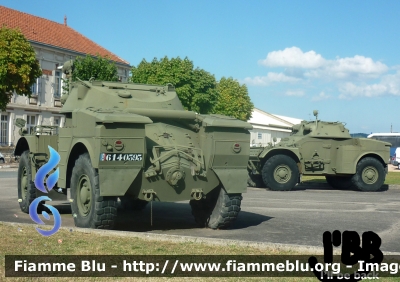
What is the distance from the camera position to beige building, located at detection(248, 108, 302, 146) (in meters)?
73.7

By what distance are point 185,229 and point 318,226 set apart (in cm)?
208

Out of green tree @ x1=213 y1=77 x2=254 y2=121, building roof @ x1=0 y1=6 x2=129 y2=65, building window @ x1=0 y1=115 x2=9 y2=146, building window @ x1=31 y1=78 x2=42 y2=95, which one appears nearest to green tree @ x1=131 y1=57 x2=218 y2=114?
building roof @ x1=0 y1=6 x2=129 y2=65

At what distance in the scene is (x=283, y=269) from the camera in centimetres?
641

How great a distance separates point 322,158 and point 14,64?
673 inches

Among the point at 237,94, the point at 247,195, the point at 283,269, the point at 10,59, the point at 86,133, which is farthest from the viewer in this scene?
the point at 237,94

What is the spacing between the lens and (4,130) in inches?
1537

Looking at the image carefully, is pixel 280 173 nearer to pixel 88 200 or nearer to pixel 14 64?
pixel 88 200

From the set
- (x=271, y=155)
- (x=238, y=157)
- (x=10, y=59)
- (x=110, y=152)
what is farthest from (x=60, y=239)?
(x=10, y=59)

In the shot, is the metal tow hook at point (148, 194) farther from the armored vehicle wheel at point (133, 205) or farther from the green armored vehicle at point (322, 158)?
the green armored vehicle at point (322, 158)

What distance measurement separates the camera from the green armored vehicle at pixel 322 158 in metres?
17.8

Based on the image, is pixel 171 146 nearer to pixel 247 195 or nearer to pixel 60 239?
pixel 60 239

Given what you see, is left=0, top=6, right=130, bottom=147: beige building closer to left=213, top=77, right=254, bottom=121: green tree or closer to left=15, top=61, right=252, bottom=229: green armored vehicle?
left=213, top=77, right=254, bottom=121: green tree

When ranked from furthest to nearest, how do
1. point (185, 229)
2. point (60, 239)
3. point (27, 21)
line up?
point (27, 21) → point (185, 229) → point (60, 239)

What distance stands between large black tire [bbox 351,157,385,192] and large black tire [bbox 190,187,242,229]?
31.3 feet
